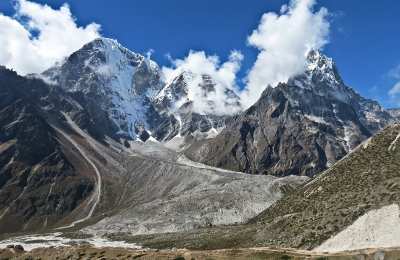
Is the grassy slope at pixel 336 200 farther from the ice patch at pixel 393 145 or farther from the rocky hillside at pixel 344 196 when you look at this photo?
the ice patch at pixel 393 145

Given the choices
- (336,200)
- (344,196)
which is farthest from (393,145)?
(336,200)

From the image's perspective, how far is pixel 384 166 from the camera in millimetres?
127562

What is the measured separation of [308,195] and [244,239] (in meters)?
21.3

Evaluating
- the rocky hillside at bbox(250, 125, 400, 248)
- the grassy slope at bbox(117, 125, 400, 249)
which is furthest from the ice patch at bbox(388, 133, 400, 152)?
the grassy slope at bbox(117, 125, 400, 249)

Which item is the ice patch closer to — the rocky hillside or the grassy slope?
the rocky hillside

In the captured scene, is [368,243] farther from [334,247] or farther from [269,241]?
[269,241]

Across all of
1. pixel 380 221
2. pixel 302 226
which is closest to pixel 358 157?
pixel 302 226

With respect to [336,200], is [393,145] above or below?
above

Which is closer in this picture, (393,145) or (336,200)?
(336,200)

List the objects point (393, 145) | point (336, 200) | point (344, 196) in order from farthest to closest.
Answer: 1. point (393, 145)
2. point (336, 200)
3. point (344, 196)

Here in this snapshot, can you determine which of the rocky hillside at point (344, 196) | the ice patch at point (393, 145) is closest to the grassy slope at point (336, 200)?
the rocky hillside at point (344, 196)

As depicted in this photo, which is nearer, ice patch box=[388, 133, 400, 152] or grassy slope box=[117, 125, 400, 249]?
grassy slope box=[117, 125, 400, 249]

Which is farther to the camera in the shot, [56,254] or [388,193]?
[388,193]

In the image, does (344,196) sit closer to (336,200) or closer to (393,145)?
(336,200)
